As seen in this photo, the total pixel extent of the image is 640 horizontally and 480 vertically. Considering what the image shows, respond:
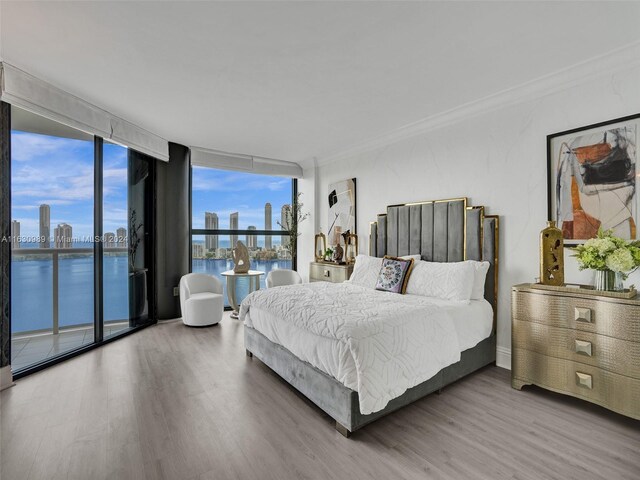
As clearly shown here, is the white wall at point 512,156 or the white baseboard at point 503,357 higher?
the white wall at point 512,156

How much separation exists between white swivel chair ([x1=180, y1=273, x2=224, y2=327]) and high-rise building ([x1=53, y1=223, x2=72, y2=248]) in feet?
4.77

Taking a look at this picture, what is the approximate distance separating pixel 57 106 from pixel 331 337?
3184 mm

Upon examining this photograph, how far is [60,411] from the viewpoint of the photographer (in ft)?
7.42

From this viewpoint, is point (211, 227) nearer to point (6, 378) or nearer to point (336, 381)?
point (6, 378)

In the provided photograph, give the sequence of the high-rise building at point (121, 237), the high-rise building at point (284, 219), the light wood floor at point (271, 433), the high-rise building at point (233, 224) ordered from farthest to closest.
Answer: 1. the high-rise building at point (284, 219)
2. the high-rise building at point (233, 224)
3. the high-rise building at point (121, 237)
4. the light wood floor at point (271, 433)

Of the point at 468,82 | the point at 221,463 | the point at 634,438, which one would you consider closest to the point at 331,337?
the point at 221,463

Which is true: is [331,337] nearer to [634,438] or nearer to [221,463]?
[221,463]

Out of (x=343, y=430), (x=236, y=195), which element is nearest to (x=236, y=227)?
(x=236, y=195)

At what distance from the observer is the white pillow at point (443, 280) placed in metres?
2.91

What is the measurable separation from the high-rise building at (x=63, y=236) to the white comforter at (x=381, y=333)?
2277mm

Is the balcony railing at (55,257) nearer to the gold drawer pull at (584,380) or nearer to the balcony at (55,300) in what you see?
the balcony at (55,300)

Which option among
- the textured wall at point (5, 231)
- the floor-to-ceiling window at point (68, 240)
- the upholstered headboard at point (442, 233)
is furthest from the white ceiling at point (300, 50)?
the upholstered headboard at point (442, 233)

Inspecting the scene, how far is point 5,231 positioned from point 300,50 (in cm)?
282

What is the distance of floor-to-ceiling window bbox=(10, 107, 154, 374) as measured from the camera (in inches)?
116
